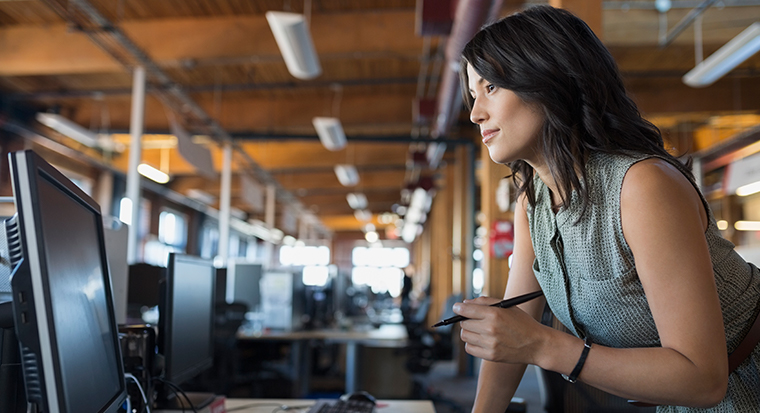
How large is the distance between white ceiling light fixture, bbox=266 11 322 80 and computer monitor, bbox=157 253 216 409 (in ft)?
8.46

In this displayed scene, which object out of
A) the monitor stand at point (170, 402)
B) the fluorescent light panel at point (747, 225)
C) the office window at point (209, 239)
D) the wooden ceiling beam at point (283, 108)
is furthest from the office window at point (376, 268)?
the monitor stand at point (170, 402)

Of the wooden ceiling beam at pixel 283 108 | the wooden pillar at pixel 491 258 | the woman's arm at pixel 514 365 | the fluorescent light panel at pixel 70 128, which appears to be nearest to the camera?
the woman's arm at pixel 514 365

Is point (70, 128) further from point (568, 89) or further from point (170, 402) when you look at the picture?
point (568, 89)

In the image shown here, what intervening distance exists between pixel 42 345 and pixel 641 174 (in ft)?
3.02

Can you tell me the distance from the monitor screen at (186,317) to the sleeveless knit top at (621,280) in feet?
3.81

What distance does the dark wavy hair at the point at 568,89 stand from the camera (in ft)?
3.52

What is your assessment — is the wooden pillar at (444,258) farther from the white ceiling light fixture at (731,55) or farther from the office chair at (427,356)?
the white ceiling light fixture at (731,55)

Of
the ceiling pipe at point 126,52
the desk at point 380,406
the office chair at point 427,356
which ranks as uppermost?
the ceiling pipe at point 126,52

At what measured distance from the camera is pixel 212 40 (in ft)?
21.4

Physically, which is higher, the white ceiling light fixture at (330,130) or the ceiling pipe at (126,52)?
the ceiling pipe at (126,52)

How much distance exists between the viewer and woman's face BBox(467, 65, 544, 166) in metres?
1.10

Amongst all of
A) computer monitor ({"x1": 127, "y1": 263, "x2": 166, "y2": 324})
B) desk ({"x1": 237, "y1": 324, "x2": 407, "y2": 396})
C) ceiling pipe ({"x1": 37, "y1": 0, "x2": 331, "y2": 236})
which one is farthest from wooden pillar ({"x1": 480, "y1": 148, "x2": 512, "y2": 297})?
ceiling pipe ({"x1": 37, "y1": 0, "x2": 331, "y2": 236})

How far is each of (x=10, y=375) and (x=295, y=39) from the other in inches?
148

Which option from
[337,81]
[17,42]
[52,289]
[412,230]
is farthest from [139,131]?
[412,230]
